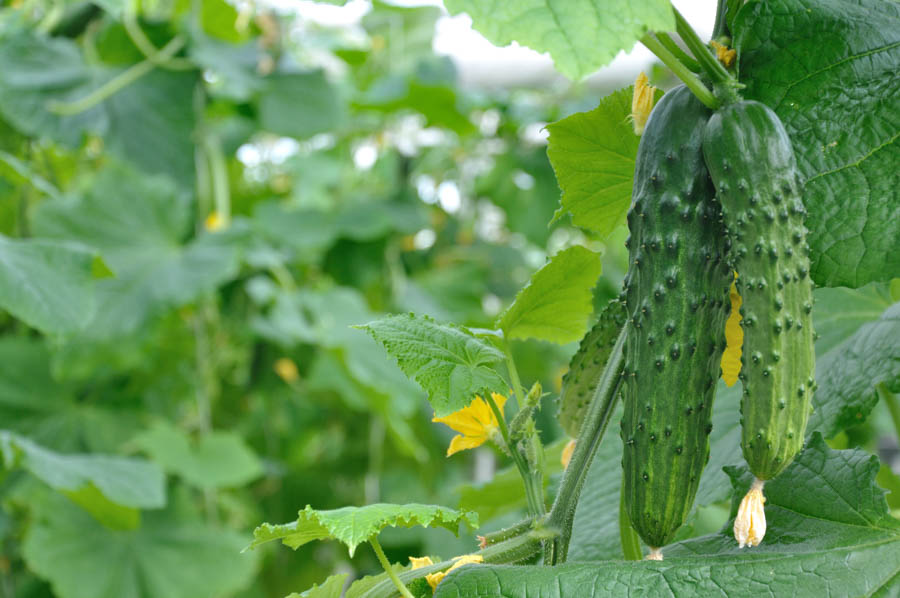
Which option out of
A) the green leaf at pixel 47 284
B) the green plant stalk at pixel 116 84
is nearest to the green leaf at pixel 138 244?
the green plant stalk at pixel 116 84

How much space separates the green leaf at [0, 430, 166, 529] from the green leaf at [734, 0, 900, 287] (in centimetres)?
92

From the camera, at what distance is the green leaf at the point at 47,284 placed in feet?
3.30

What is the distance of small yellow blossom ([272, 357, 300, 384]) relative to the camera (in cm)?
232

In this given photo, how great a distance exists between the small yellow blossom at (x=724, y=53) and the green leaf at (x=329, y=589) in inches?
14.7

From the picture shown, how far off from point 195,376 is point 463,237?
1.06m

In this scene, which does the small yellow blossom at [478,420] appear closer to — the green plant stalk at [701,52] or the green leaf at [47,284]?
the green plant stalk at [701,52]

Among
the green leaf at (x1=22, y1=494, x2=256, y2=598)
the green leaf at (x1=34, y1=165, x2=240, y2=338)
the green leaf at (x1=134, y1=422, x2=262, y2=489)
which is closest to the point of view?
the green leaf at (x1=22, y1=494, x2=256, y2=598)

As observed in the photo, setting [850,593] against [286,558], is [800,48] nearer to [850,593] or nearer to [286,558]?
[850,593]

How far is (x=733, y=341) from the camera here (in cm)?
57

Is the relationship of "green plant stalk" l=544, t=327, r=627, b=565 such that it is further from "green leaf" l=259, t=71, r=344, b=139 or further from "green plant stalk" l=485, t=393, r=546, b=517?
"green leaf" l=259, t=71, r=344, b=139

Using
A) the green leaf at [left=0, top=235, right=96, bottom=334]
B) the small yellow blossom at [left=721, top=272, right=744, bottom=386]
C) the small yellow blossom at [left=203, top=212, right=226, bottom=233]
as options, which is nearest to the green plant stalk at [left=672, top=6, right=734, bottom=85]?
the small yellow blossom at [left=721, top=272, right=744, bottom=386]

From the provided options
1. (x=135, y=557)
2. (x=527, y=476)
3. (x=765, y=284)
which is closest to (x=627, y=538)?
(x=527, y=476)

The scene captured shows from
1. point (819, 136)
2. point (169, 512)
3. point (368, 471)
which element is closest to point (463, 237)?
point (368, 471)

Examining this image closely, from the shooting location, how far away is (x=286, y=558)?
8.23 feet
